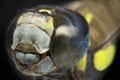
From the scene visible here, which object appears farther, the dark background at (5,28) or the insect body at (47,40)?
the dark background at (5,28)

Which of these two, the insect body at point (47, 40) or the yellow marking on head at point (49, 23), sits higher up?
the yellow marking on head at point (49, 23)

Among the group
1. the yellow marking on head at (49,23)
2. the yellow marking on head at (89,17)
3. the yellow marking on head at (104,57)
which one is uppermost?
the yellow marking on head at (49,23)

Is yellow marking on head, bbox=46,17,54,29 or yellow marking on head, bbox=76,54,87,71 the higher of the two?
yellow marking on head, bbox=46,17,54,29

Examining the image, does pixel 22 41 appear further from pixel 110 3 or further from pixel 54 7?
pixel 110 3

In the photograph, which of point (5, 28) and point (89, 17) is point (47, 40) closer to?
point (89, 17)

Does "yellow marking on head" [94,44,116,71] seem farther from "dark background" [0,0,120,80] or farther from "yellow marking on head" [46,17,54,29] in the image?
"yellow marking on head" [46,17,54,29]

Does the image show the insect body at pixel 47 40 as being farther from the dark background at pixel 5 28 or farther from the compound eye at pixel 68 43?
the dark background at pixel 5 28

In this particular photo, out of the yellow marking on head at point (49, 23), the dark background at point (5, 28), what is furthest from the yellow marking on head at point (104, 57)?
the yellow marking on head at point (49, 23)

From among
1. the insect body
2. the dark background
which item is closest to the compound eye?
the insect body

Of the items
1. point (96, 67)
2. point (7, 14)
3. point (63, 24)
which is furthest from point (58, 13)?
point (7, 14)
